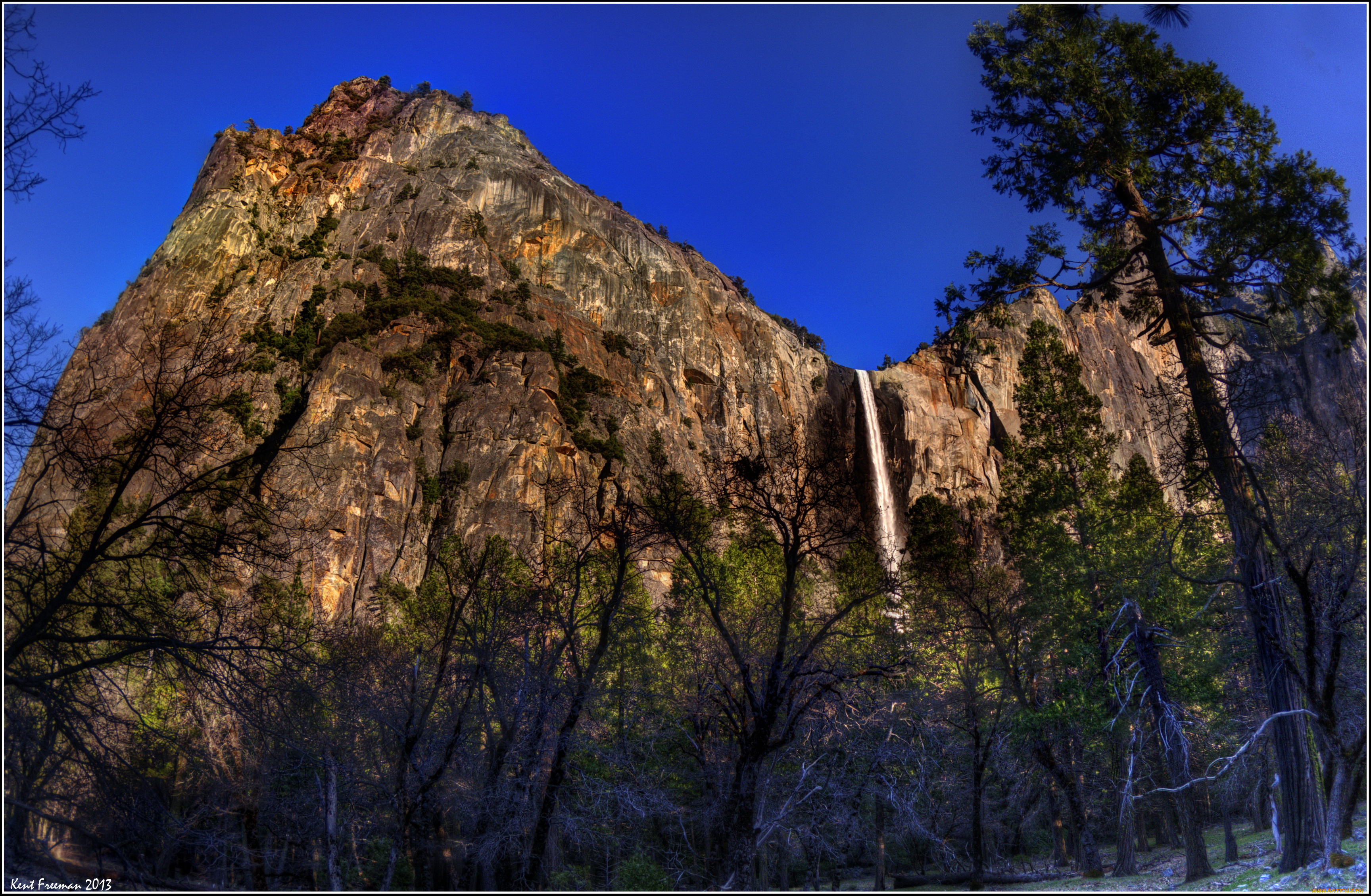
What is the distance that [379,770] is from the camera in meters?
15.7

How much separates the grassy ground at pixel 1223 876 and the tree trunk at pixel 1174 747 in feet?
1.09

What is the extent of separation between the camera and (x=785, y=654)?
13.5 metres

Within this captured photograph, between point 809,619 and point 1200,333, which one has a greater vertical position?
point 1200,333

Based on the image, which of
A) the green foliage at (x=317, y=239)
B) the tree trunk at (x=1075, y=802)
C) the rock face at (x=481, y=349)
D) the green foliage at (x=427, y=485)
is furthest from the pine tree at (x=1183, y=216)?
the green foliage at (x=317, y=239)

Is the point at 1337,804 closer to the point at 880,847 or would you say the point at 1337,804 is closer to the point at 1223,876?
the point at 1223,876

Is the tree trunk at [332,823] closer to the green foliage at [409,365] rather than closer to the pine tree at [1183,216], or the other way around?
the pine tree at [1183,216]

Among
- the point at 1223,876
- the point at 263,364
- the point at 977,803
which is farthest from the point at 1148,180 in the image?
the point at 263,364

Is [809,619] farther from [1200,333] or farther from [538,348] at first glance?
[538,348]

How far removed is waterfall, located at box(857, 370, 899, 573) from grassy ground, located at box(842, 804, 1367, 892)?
34.1m

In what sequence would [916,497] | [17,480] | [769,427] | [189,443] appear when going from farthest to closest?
[769,427] → [916,497] → [189,443] → [17,480]

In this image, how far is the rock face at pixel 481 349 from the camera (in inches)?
1892

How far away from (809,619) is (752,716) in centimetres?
455

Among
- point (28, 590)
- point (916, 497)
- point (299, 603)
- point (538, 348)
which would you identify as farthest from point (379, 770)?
point (916, 497)

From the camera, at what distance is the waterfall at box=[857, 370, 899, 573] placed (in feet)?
207
